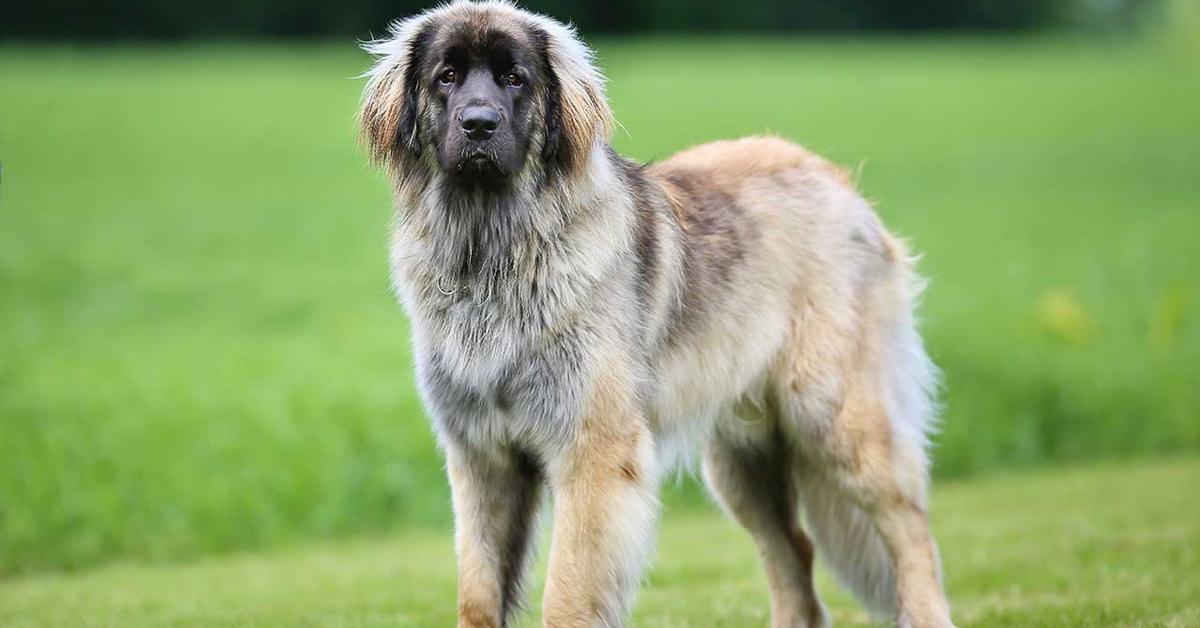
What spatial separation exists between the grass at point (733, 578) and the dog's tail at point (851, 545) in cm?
47

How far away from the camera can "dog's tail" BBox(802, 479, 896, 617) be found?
6996 mm

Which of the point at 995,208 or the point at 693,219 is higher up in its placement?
the point at 693,219

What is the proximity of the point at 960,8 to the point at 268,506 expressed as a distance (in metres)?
54.6

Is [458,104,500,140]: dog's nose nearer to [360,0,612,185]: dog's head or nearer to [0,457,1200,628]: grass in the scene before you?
[360,0,612,185]: dog's head

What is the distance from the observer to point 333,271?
18.4 meters

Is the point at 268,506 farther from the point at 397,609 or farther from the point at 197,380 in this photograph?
the point at 397,609

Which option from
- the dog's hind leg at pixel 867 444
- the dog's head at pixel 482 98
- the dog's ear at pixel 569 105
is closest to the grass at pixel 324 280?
the dog's ear at pixel 569 105

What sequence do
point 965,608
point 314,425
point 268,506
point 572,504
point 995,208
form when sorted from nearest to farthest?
point 572,504, point 965,608, point 268,506, point 314,425, point 995,208

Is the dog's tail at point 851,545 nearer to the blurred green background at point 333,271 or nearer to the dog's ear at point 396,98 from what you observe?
the blurred green background at point 333,271

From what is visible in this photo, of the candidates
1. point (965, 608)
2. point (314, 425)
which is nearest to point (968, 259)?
point (314, 425)

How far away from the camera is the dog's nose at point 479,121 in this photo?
555 centimetres

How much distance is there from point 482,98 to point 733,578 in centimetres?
438

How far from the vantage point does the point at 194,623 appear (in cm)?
755

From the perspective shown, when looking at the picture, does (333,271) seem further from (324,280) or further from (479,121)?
(479,121)
